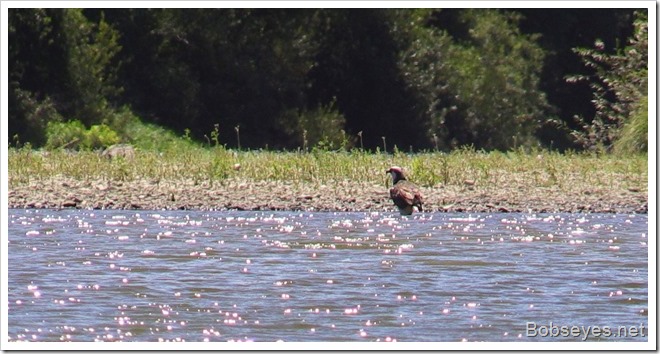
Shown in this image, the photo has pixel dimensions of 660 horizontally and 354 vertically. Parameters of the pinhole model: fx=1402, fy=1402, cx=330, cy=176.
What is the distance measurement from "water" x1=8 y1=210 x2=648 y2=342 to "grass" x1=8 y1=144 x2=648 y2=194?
2237mm

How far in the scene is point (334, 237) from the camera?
14.5 m

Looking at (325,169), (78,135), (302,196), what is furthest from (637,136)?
(78,135)

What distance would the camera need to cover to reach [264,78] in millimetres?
34031

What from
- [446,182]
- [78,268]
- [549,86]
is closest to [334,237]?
[78,268]

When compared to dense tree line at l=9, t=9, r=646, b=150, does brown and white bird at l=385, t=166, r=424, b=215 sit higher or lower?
lower

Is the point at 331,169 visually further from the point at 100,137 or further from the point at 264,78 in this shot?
the point at 264,78

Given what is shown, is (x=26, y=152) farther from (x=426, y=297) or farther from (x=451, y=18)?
(x=451, y=18)

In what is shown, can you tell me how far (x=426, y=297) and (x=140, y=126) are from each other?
22791mm

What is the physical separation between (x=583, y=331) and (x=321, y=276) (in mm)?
2983

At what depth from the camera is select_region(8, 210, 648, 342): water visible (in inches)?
→ 364

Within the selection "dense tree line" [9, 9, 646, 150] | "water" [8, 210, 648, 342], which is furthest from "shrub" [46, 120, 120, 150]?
"water" [8, 210, 648, 342]

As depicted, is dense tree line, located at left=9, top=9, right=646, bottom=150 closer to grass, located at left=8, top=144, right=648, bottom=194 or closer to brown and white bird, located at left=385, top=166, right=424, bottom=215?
grass, located at left=8, top=144, right=648, bottom=194

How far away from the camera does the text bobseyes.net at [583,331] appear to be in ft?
29.6

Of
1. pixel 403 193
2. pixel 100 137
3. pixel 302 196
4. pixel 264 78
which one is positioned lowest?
pixel 302 196
